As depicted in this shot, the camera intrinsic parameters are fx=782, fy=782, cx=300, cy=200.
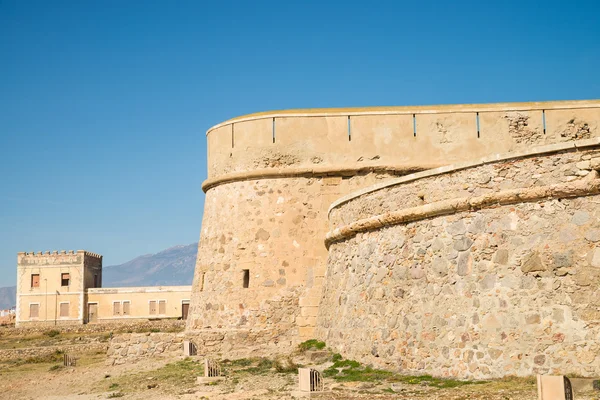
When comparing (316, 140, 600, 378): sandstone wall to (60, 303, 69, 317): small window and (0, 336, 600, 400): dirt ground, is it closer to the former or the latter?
(0, 336, 600, 400): dirt ground

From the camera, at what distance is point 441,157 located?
1653 cm

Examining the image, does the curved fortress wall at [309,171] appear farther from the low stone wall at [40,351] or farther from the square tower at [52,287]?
the square tower at [52,287]

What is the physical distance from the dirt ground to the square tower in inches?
1191

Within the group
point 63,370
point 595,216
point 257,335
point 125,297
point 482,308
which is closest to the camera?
point 595,216

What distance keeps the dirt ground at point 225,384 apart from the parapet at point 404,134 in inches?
175

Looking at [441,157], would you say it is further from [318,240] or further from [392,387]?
[392,387]

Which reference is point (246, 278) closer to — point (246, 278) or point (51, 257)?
point (246, 278)

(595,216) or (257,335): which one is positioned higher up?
(595,216)

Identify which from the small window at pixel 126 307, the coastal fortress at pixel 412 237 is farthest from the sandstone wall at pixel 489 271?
the small window at pixel 126 307

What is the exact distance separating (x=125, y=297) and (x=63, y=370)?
30.0m

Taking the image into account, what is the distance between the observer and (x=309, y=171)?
16531 millimetres

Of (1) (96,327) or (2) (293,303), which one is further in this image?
(1) (96,327)

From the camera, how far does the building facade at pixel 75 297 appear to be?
47.9m

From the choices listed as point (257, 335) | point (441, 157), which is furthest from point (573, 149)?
point (257, 335)
